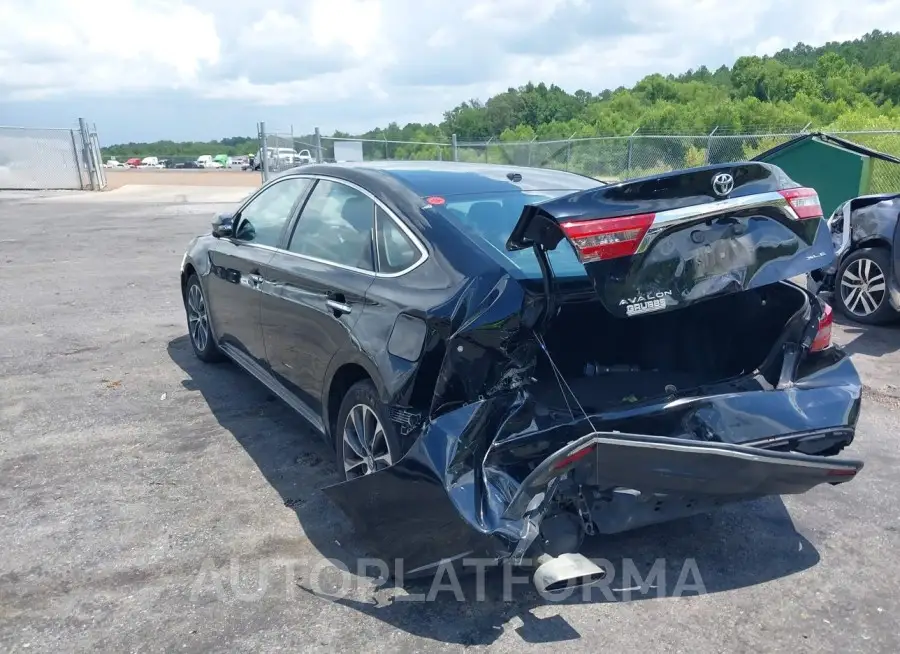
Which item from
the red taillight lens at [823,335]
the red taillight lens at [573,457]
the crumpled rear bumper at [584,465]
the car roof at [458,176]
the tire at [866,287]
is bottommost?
the tire at [866,287]

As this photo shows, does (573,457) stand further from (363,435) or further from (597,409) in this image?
(363,435)

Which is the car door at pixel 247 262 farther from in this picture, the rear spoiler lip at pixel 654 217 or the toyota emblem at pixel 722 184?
the toyota emblem at pixel 722 184

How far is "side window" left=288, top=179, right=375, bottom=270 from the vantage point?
3.98m

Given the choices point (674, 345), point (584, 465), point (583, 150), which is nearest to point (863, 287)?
point (674, 345)

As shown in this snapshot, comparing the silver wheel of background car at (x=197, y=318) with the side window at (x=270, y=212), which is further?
the silver wheel of background car at (x=197, y=318)

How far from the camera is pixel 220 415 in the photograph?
5.41 meters

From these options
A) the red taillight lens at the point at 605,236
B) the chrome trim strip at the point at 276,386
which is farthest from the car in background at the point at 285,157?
the red taillight lens at the point at 605,236

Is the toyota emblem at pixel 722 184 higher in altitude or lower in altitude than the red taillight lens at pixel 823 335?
higher

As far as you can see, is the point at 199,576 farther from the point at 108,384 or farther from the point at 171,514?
the point at 108,384

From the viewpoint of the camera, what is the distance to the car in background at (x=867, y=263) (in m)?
7.29

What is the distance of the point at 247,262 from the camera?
5090 mm

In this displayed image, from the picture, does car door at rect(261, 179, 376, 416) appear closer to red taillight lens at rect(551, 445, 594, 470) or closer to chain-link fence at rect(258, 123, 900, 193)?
red taillight lens at rect(551, 445, 594, 470)

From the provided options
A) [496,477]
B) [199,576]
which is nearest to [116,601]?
[199,576]

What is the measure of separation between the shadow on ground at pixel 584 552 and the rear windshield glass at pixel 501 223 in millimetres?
1290
